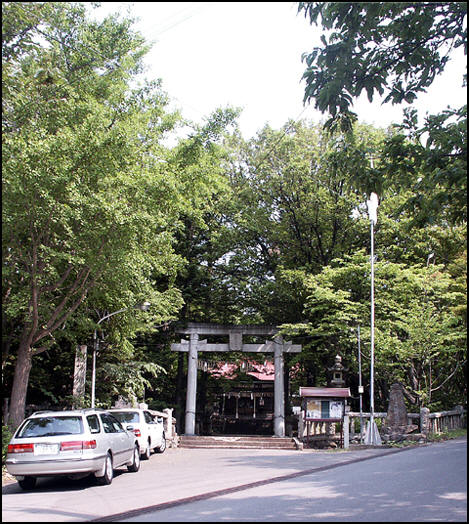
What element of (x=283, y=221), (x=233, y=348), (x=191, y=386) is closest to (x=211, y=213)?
(x=283, y=221)

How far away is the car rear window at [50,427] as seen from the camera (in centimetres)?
1085

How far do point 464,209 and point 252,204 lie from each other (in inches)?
926

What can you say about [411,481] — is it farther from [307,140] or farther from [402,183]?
[307,140]

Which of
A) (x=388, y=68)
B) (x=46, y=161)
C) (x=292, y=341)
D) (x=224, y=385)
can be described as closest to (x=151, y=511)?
(x=388, y=68)

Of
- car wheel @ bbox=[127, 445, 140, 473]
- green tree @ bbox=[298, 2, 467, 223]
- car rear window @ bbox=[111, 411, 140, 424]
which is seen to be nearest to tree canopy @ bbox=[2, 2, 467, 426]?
green tree @ bbox=[298, 2, 467, 223]

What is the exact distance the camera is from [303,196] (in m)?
29.2

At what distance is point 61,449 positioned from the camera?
34.7ft

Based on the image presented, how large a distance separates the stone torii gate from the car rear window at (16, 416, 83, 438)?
611 inches

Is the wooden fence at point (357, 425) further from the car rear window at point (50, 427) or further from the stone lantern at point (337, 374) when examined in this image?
the car rear window at point (50, 427)

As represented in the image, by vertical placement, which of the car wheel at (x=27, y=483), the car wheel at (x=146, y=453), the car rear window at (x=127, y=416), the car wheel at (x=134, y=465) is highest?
the car rear window at (x=127, y=416)

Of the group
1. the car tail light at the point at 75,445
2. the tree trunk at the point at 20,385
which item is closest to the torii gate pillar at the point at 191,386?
the tree trunk at the point at 20,385

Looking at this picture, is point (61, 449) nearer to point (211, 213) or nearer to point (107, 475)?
point (107, 475)

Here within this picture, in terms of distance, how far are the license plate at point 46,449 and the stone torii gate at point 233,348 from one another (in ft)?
52.4

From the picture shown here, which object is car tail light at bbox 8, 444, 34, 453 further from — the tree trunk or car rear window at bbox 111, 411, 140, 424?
car rear window at bbox 111, 411, 140, 424
